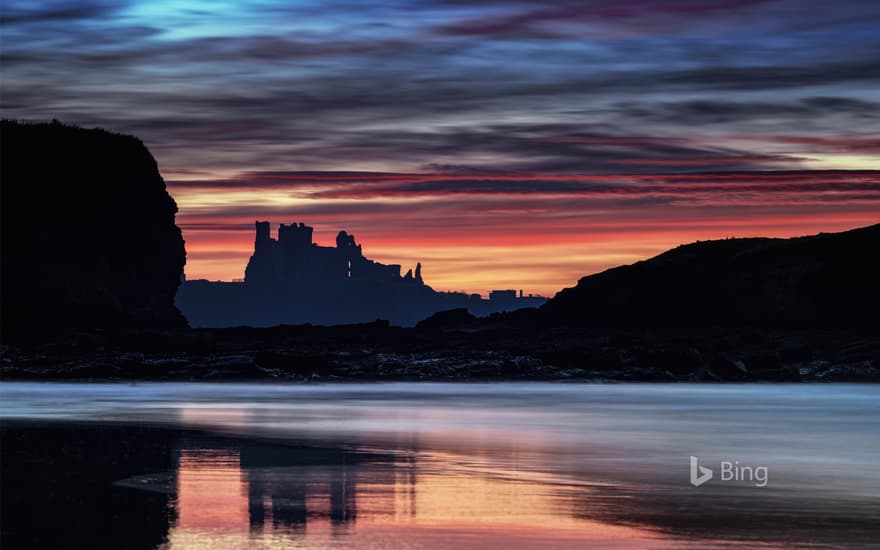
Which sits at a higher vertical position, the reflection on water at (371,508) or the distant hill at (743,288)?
the distant hill at (743,288)

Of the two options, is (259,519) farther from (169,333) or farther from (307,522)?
(169,333)

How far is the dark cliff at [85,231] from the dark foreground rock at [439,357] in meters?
21.7

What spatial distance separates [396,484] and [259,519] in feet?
18.0

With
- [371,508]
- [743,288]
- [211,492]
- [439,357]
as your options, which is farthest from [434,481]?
[743,288]

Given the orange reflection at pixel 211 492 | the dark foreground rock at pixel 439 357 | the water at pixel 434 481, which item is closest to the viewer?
the water at pixel 434 481

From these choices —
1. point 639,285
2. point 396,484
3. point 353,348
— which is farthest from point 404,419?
point 639,285

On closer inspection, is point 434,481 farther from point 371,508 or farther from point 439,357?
point 439,357

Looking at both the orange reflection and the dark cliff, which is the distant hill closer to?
the dark cliff

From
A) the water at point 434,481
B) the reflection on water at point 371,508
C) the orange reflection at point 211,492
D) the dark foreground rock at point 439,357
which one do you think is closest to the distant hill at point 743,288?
the dark foreground rock at point 439,357

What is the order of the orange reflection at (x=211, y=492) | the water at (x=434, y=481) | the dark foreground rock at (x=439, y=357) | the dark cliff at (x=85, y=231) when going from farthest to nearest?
the dark cliff at (x=85, y=231)
the dark foreground rock at (x=439, y=357)
the orange reflection at (x=211, y=492)
the water at (x=434, y=481)

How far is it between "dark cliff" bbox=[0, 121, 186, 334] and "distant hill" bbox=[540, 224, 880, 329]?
52.4 m

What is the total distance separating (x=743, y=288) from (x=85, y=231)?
3313 inches

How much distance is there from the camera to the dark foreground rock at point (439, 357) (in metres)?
116

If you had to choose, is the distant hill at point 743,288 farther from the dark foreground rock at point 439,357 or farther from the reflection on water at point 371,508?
the reflection on water at point 371,508
